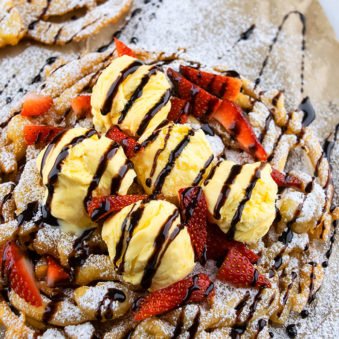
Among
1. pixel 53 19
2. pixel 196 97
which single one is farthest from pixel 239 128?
pixel 53 19

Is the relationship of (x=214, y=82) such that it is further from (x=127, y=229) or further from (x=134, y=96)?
(x=127, y=229)

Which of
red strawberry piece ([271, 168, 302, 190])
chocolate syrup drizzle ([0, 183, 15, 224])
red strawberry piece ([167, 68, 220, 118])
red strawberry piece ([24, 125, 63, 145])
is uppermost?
red strawberry piece ([167, 68, 220, 118])

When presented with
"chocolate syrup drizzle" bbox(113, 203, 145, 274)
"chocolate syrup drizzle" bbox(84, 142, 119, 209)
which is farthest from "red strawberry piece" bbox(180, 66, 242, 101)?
"chocolate syrup drizzle" bbox(113, 203, 145, 274)

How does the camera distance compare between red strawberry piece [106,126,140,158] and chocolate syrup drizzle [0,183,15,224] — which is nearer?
red strawberry piece [106,126,140,158]

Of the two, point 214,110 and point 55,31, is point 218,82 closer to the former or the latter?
point 214,110

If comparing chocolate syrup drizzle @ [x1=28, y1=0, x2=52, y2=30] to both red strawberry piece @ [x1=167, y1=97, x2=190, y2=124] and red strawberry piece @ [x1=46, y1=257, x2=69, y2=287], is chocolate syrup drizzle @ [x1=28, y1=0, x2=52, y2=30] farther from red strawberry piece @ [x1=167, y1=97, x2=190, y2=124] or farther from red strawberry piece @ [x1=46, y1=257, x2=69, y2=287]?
red strawberry piece @ [x1=46, y1=257, x2=69, y2=287]

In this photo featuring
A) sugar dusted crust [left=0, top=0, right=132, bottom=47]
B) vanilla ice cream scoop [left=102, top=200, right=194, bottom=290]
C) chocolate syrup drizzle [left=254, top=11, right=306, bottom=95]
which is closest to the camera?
vanilla ice cream scoop [left=102, top=200, right=194, bottom=290]

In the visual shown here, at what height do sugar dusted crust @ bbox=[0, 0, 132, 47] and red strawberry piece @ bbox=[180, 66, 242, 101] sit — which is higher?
red strawberry piece @ bbox=[180, 66, 242, 101]
